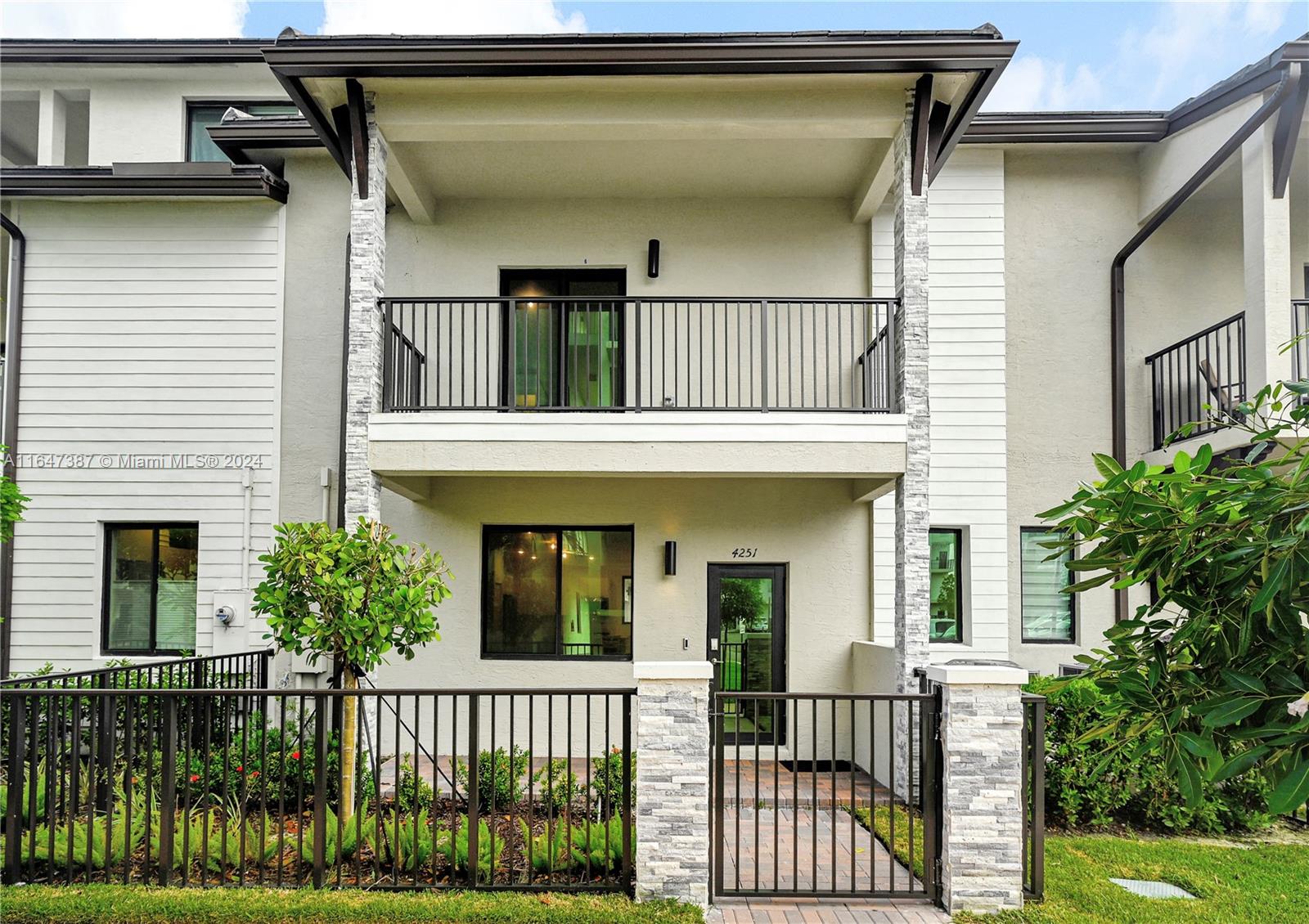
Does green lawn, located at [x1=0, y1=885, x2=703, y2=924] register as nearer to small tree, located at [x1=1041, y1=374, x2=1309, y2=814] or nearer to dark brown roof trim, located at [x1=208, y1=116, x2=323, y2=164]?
small tree, located at [x1=1041, y1=374, x2=1309, y2=814]

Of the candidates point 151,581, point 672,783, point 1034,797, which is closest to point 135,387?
point 151,581

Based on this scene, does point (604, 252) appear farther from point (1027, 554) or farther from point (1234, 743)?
point (1234, 743)

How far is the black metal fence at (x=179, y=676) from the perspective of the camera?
621 cm

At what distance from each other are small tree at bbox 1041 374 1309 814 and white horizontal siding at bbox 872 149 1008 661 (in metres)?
7.13

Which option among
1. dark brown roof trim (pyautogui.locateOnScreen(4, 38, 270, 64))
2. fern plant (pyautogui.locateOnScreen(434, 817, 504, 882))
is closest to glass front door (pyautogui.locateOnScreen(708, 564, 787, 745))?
fern plant (pyautogui.locateOnScreen(434, 817, 504, 882))

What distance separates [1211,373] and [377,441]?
835 cm

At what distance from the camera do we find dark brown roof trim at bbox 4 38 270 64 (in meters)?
9.88

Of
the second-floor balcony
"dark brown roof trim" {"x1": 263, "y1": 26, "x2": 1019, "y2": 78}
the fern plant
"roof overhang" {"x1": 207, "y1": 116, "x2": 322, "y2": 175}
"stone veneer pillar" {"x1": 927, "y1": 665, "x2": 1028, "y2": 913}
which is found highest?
"roof overhang" {"x1": 207, "y1": 116, "x2": 322, "y2": 175}

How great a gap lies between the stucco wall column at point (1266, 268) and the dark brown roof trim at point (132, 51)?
1068cm

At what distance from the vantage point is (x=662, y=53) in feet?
22.4

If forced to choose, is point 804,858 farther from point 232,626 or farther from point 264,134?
point 264,134

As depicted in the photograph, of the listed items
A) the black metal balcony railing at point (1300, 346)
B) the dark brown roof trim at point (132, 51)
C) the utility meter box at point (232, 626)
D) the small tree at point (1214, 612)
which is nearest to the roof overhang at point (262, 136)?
the dark brown roof trim at point (132, 51)

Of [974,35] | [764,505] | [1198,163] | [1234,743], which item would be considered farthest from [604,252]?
[1234,743]

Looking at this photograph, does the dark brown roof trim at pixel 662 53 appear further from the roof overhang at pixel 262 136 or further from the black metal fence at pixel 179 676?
the black metal fence at pixel 179 676
